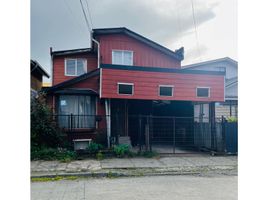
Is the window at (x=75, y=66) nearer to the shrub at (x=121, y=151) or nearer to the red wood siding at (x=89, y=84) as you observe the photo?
the red wood siding at (x=89, y=84)

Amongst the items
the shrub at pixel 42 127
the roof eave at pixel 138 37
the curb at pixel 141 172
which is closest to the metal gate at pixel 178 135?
the curb at pixel 141 172

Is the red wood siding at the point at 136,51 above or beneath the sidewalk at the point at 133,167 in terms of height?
above

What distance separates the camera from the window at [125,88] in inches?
365

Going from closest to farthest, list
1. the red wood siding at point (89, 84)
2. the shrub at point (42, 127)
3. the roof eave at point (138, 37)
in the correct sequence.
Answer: the shrub at point (42, 127) → the red wood siding at point (89, 84) → the roof eave at point (138, 37)

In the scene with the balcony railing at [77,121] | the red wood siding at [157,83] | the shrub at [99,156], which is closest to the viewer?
the shrub at [99,156]

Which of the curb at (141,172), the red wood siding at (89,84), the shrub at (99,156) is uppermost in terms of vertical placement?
the red wood siding at (89,84)

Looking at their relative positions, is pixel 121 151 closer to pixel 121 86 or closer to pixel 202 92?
pixel 121 86

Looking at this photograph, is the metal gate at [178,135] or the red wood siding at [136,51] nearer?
the metal gate at [178,135]

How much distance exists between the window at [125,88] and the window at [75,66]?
244 inches

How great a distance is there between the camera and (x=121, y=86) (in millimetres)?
9281

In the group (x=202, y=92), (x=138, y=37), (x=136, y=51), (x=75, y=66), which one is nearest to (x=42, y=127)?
(x=202, y=92)

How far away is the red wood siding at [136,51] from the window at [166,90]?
464 centimetres
